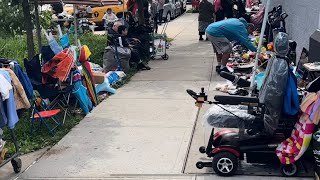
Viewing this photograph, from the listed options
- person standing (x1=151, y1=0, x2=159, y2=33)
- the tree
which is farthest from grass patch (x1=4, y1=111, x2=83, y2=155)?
person standing (x1=151, y1=0, x2=159, y2=33)

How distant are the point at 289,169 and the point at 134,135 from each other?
2.44 meters

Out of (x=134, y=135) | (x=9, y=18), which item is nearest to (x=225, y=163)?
(x=134, y=135)

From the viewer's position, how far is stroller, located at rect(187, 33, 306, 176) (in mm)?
5348

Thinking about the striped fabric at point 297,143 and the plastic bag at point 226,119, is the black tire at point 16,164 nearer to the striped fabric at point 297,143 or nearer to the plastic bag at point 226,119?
the plastic bag at point 226,119

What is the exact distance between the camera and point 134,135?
713 cm

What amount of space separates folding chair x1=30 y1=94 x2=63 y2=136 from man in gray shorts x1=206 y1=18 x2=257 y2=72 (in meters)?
4.05

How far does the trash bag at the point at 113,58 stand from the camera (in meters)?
11.2

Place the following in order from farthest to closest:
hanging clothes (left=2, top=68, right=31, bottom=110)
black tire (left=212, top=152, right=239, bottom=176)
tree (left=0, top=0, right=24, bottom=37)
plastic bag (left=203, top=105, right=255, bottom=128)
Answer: tree (left=0, top=0, right=24, bottom=37) < hanging clothes (left=2, top=68, right=31, bottom=110) < plastic bag (left=203, top=105, right=255, bottom=128) < black tire (left=212, top=152, right=239, bottom=176)

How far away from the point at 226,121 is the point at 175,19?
2063 cm

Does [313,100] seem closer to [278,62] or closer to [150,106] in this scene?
[278,62]

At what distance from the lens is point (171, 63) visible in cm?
1283

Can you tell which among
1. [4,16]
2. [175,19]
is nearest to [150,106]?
[4,16]

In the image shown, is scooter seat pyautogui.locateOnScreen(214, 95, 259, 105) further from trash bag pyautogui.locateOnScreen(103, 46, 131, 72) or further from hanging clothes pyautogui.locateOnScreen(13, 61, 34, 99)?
trash bag pyautogui.locateOnScreen(103, 46, 131, 72)

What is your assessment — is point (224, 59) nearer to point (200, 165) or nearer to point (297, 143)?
point (200, 165)
